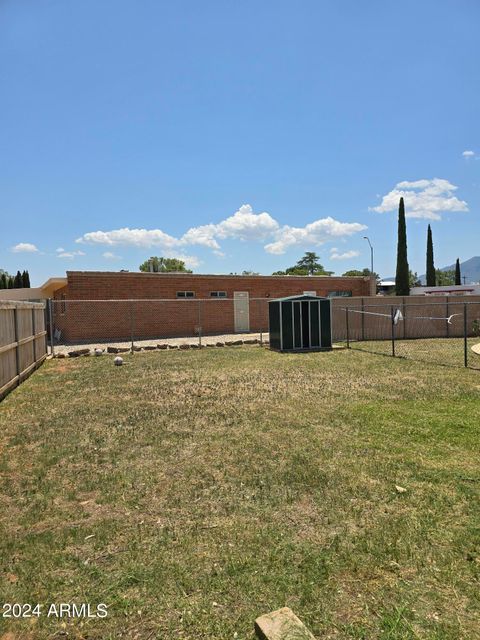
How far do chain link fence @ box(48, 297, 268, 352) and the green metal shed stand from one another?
6.81 ft

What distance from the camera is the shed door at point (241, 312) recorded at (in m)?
22.6

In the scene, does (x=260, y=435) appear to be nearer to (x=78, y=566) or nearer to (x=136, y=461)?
(x=136, y=461)

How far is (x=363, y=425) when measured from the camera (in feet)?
18.3

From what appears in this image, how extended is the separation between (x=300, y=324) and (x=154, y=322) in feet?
27.0

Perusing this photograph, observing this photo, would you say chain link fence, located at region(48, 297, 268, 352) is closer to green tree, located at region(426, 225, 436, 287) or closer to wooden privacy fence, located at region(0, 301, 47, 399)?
wooden privacy fence, located at region(0, 301, 47, 399)

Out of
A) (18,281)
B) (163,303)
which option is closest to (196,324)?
(163,303)

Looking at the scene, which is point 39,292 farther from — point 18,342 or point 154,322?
point 18,342

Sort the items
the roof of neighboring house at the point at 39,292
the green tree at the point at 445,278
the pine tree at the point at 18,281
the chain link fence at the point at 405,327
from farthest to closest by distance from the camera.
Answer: the green tree at the point at 445,278 → the pine tree at the point at 18,281 → the roof of neighboring house at the point at 39,292 → the chain link fence at the point at 405,327

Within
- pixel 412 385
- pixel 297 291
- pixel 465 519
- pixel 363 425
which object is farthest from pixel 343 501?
pixel 297 291

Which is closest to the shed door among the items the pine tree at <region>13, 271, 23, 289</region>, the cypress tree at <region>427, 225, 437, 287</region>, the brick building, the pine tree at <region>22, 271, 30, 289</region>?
the brick building

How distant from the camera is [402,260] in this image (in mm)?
41156

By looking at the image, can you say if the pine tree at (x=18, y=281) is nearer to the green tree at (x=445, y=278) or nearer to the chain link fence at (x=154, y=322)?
the chain link fence at (x=154, y=322)

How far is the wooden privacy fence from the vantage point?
7.94m

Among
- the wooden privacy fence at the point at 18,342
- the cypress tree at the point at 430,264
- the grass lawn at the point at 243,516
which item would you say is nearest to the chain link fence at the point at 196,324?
the wooden privacy fence at the point at 18,342
